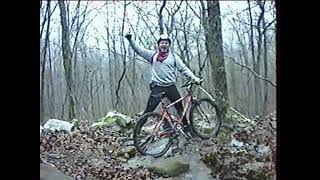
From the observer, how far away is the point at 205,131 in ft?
6.80

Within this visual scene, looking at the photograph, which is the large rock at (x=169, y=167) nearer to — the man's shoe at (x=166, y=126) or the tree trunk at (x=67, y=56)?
the man's shoe at (x=166, y=126)

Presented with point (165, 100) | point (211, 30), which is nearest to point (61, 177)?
point (165, 100)

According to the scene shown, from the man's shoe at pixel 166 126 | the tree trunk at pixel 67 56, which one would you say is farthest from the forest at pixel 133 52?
the man's shoe at pixel 166 126

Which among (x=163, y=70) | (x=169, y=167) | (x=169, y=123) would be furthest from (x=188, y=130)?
(x=163, y=70)

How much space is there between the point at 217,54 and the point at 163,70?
269mm

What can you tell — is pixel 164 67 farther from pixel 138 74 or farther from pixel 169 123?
pixel 169 123

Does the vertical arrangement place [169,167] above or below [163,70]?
below

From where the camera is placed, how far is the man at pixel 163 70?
2.08m

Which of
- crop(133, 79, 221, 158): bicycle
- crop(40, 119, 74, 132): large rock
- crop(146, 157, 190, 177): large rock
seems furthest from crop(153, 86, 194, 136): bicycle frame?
crop(40, 119, 74, 132): large rock

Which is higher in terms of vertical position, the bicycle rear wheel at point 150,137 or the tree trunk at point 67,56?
the tree trunk at point 67,56

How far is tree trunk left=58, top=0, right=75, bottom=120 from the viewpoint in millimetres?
2096

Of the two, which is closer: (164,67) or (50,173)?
(50,173)

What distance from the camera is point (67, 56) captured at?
2.11 meters

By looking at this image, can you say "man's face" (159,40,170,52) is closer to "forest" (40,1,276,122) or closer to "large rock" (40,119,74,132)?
"forest" (40,1,276,122)
